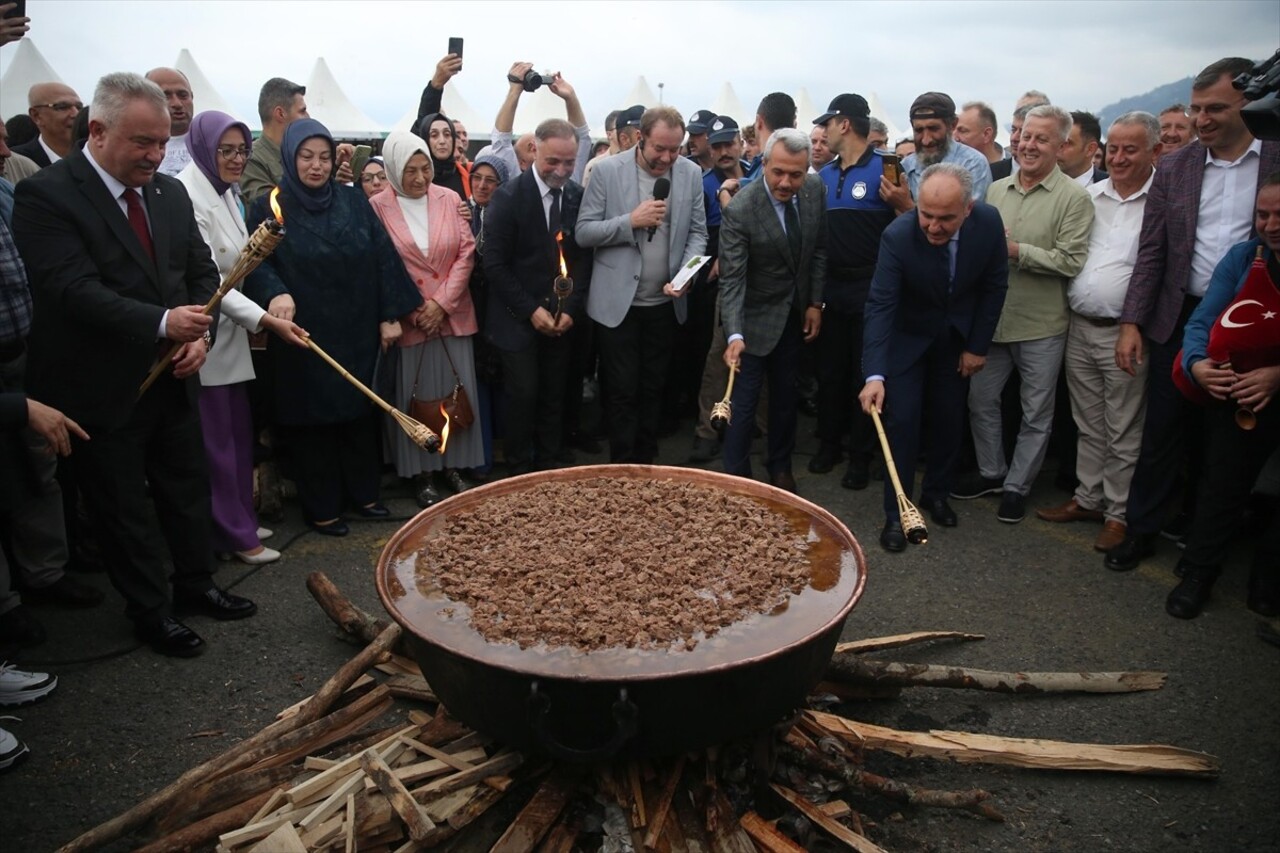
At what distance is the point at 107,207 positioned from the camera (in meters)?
3.54

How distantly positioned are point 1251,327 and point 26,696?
5472mm

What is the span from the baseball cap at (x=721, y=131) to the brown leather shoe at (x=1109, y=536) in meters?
3.94

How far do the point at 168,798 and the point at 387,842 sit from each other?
0.72 meters

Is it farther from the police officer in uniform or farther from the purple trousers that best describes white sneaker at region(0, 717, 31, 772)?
the police officer in uniform

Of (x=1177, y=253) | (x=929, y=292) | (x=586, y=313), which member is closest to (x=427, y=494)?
(x=586, y=313)

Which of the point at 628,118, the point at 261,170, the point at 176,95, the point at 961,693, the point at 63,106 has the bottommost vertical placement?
the point at 961,693

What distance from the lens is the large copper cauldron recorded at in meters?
2.37

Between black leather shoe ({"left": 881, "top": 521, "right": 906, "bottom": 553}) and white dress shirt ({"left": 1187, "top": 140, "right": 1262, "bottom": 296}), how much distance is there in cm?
201

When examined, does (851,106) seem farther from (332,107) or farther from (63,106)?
(332,107)

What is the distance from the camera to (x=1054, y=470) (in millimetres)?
6441

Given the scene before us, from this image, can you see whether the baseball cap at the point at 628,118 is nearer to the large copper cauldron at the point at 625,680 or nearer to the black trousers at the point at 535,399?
the black trousers at the point at 535,399

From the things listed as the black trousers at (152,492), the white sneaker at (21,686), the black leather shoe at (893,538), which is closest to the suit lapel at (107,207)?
the black trousers at (152,492)

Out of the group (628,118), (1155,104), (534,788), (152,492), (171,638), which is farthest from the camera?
(1155,104)

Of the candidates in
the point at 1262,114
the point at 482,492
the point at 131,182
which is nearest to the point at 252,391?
the point at 131,182
